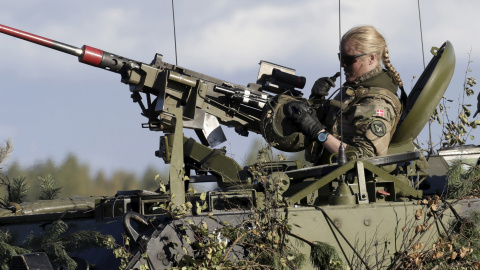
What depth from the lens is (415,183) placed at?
341 inches

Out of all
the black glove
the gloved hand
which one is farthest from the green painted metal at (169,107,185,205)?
the gloved hand

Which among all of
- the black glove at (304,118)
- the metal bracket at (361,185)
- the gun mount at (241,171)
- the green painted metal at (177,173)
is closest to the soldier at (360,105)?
the black glove at (304,118)

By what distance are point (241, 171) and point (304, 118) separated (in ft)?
2.76

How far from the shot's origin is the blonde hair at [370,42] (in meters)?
9.00

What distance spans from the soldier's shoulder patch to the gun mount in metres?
0.25

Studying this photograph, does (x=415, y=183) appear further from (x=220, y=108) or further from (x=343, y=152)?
(x=220, y=108)

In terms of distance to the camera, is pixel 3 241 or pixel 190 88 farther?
pixel 190 88

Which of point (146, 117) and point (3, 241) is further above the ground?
point (146, 117)

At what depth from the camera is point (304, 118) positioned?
848cm

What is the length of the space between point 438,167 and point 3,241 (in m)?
4.69

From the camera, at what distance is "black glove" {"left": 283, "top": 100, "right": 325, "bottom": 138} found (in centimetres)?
844

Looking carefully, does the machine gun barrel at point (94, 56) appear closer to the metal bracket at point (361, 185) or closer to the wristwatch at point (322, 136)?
the wristwatch at point (322, 136)

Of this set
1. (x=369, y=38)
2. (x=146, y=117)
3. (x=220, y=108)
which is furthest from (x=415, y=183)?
(x=146, y=117)

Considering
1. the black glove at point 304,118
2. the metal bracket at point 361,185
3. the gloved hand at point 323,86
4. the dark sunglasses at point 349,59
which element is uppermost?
the dark sunglasses at point 349,59
